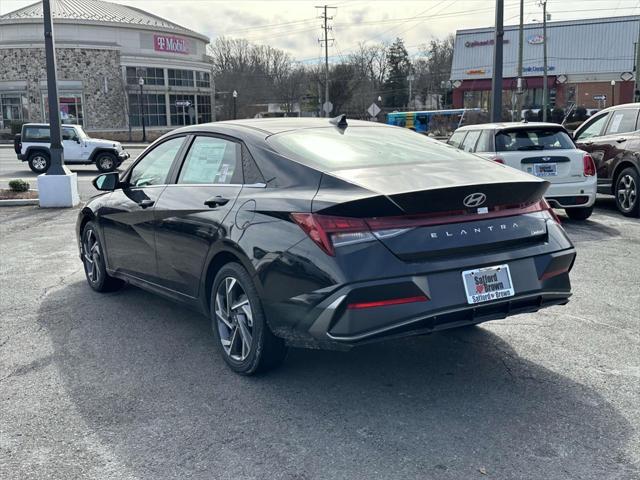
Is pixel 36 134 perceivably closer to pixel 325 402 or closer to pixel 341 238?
pixel 325 402

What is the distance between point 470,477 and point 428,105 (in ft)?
327

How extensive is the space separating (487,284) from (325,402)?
3.87 feet

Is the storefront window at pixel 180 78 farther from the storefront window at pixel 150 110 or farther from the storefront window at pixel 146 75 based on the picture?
the storefront window at pixel 150 110

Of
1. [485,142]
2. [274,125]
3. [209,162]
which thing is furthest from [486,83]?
[209,162]

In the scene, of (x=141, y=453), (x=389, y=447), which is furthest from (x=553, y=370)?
(x=141, y=453)

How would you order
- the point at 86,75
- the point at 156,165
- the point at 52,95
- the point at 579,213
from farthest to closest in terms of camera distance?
1. the point at 86,75
2. the point at 52,95
3. the point at 579,213
4. the point at 156,165

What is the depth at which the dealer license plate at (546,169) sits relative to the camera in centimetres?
995

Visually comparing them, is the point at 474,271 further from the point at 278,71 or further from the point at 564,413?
the point at 278,71

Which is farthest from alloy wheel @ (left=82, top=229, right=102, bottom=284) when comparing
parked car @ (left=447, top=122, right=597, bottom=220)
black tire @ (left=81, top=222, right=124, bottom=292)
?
parked car @ (left=447, top=122, right=597, bottom=220)

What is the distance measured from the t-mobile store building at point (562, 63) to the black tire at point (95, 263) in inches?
2316

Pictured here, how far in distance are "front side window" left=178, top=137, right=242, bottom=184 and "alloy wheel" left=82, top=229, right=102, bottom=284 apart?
6.40 feet

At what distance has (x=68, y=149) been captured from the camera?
78.4 ft

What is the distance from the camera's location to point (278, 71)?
107m

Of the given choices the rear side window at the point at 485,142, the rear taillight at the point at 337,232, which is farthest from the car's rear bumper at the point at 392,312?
the rear side window at the point at 485,142
